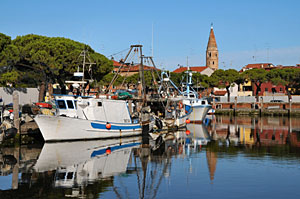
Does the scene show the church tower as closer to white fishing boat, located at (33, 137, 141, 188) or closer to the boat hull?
the boat hull

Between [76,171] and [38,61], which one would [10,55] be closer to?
[38,61]

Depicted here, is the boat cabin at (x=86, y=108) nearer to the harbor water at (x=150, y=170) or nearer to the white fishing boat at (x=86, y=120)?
the white fishing boat at (x=86, y=120)

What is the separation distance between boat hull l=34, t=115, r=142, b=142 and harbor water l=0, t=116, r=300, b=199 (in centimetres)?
68

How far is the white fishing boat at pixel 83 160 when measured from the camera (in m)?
19.7

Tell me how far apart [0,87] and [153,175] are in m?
32.6

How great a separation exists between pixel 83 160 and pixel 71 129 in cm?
713

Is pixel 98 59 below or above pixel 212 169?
above

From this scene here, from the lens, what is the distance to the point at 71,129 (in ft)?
101

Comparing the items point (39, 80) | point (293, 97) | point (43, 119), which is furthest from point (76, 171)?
point (293, 97)

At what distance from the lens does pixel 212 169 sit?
2180 centimetres

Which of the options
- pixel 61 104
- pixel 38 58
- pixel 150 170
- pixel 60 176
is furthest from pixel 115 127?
pixel 38 58

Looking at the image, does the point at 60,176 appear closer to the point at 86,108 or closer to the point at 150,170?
the point at 150,170

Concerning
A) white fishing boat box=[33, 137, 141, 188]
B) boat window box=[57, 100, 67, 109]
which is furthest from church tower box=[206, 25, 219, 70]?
boat window box=[57, 100, 67, 109]

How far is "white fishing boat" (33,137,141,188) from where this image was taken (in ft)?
64.7
